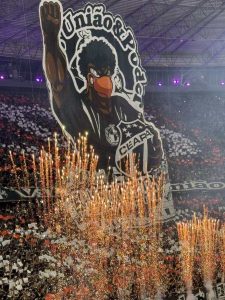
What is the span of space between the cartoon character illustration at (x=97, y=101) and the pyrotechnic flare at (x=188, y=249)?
389cm

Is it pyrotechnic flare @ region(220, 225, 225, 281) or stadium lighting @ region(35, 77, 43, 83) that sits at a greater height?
stadium lighting @ region(35, 77, 43, 83)

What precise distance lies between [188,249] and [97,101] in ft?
27.6

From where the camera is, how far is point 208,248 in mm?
21672

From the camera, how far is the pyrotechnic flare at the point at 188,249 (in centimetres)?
1798

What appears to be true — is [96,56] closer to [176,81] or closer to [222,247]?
[222,247]

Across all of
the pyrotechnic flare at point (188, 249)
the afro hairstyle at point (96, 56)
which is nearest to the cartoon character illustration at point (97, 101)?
the afro hairstyle at point (96, 56)

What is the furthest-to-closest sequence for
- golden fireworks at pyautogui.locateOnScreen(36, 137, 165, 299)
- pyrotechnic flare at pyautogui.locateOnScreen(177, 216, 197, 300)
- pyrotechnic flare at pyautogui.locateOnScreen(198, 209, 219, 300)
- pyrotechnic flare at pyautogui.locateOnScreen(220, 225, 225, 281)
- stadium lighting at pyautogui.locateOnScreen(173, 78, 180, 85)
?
stadium lighting at pyautogui.locateOnScreen(173, 78, 180, 85), pyrotechnic flare at pyautogui.locateOnScreen(220, 225, 225, 281), pyrotechnic flare at pyautogui.locateOnScreen(198, 209, 219, 300), pyrotechnic flare at pyautogui.locateOnScreen(177, 216, 197, 300), golden fireworks at pyautogui.locateOnScreen(36, 137, 165, 299)

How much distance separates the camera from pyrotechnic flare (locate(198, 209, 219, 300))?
60.0ft

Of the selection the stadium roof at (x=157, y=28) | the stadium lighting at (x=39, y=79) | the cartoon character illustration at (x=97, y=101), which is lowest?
the cartoon character illustration at (x=97, y=101)

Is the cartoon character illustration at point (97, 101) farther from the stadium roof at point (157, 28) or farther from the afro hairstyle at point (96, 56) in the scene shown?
the stadium roof at point (157, 28)

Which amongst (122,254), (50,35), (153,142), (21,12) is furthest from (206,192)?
(50,35)

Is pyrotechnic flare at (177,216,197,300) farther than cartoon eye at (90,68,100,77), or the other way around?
pyrotechnic flare at (177,216,197,300)

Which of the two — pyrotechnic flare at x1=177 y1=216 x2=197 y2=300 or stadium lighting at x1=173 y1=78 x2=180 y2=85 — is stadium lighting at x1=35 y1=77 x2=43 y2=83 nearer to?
stadium lighting at x1=173 y1=78 x2=180 y2=85

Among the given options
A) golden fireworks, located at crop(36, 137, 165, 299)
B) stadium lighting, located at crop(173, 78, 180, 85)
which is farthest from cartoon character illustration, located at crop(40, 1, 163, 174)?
stadium lighting, located at crop(173, 78, 180, 85)
